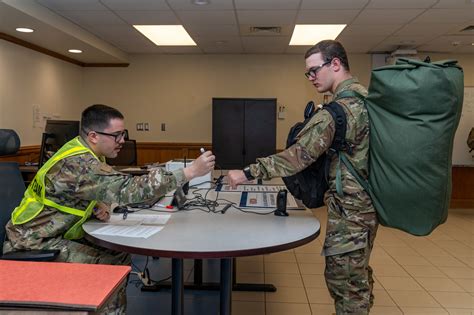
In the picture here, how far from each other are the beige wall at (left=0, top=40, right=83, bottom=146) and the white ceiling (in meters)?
0.29

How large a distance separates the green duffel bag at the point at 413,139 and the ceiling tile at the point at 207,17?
3053mm

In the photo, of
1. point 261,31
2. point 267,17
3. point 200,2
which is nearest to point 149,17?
point 200,2

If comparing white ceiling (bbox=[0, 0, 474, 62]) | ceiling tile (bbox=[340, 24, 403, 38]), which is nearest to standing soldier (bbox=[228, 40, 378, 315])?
white ceiling (bbox=[0, 0, 474, 62])

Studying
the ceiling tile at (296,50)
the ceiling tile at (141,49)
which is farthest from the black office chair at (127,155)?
the ceiling tile at (296,50)

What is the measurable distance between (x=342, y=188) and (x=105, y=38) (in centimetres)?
492

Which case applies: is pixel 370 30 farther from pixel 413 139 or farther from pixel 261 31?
pixel 413 139

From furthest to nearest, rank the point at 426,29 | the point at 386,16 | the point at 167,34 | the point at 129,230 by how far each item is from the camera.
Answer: the point at 167,34 → the point at 426,29 → the point at 386,16 → the point at 129,230

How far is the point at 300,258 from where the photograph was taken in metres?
3.87

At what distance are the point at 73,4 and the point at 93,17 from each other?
0.48m

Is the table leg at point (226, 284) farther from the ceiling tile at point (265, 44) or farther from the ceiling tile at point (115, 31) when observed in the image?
the ceiling tile at point (265, 44)

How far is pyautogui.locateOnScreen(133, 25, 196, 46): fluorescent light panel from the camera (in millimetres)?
5102

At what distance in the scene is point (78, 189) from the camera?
1.72 metres

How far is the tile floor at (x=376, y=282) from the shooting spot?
2.79 meters

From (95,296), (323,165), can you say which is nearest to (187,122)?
(323,165)
